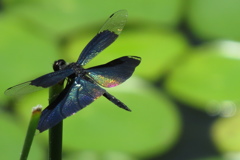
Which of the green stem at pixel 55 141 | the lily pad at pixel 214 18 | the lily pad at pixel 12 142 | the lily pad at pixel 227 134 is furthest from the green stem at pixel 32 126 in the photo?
the lily pad at pixel 214 18

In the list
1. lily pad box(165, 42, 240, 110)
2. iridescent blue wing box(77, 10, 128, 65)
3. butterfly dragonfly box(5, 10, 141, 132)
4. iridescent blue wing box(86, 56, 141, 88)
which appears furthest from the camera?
lily pad box(165, 42, 240, 110)

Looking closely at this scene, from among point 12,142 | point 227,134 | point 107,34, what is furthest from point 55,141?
point 227,134

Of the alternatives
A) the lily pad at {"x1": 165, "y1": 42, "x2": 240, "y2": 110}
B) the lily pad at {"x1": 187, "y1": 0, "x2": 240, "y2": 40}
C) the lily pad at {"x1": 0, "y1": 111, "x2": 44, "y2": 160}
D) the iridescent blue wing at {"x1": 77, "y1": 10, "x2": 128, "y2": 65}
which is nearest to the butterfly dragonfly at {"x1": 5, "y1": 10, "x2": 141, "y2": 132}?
the iridescent blue wing at {"x1": 77, "y1": 10, "x2": 128, "y2": 65}

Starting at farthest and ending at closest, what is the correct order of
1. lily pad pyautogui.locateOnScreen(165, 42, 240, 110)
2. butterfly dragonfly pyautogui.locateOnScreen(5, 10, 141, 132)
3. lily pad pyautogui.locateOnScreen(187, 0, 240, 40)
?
lily pad pyautogui.locateOnScreen(187, 0, 240, 40) < lily pad pyautogui.locateOnScreen(165, 42, 240, 110) < butterfly dragonfly pyautogui.locateOnScreen(5, 10, 141, 132)

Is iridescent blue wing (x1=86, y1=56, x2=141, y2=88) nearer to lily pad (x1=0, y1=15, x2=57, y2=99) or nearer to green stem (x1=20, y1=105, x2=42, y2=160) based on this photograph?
green stem (x1=20, y1=105, x2=42, y2=160)

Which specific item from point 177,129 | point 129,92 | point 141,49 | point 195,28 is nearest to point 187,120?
point 177,129

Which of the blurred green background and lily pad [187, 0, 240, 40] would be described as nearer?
the blurred green background

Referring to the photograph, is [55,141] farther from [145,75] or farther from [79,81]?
[145,75]
